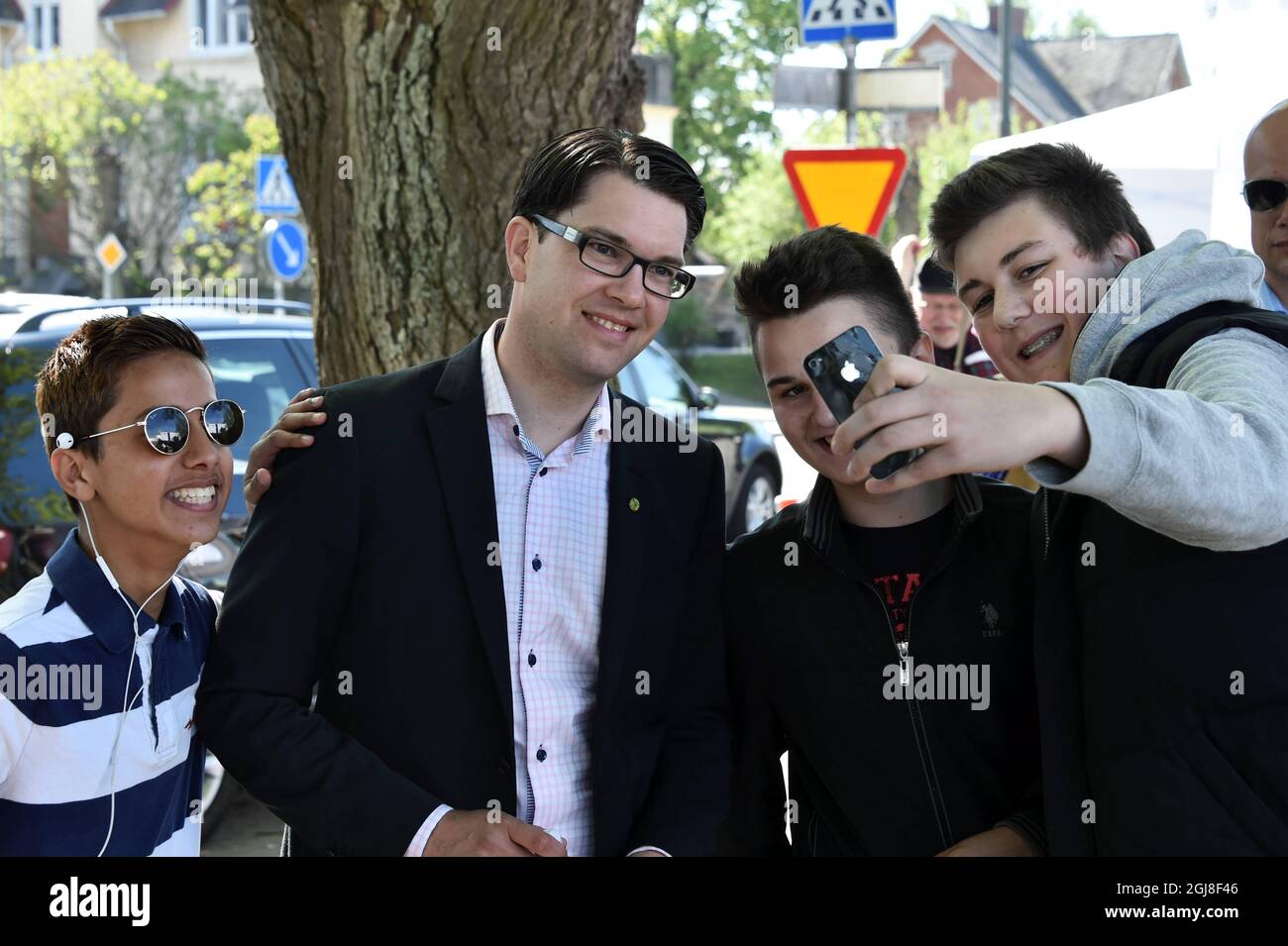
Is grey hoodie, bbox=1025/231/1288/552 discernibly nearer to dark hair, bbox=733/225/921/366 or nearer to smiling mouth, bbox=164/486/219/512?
dark hair, bbox=733/225/921/366

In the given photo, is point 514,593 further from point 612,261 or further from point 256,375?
point 256,375

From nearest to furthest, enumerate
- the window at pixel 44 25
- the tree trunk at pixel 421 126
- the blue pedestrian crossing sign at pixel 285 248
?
the tree trunk at pixel 421 126
the blue pedestrian crossing sign at pixel 285 248
the window at pixel 44 25

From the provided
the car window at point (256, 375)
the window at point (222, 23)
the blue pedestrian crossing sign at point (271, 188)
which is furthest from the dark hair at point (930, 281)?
the window at point (222, 23)

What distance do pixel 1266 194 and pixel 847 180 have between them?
4.28 meters

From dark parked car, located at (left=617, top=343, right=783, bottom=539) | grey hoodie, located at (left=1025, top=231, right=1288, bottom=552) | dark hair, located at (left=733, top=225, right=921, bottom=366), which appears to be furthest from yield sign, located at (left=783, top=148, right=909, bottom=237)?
grey hoodie, located at (left=1025, top=231, right=1288, bottom=552)

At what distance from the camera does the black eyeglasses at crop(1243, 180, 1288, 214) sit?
10.7ft

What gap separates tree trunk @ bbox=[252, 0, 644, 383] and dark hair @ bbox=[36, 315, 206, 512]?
1.21 meters

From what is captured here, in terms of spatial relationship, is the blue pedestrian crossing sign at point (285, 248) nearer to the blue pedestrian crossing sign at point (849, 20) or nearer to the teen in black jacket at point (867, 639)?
the blue pedestrian crossing sign at point (849, 20)

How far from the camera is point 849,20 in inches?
306

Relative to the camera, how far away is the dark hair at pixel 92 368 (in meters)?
2.49

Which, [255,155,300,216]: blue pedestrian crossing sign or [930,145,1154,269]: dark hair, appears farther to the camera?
[255,155,300,216]: blue pedestrian crossing sign

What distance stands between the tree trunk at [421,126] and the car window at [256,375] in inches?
92.5

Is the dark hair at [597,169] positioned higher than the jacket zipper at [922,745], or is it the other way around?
the dark hair at [597,169]

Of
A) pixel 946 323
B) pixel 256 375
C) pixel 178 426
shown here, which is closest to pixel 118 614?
pixel 178 426
